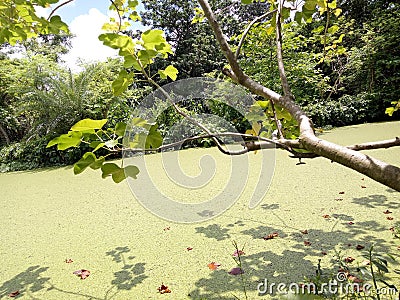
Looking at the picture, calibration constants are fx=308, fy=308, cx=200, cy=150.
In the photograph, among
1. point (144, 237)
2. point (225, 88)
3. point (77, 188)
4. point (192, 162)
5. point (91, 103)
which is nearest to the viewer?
point (144, 237)

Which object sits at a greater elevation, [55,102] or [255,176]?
[55,102]

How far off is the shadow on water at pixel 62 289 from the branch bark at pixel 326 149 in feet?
3.21

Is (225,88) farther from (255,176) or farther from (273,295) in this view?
(273,295)

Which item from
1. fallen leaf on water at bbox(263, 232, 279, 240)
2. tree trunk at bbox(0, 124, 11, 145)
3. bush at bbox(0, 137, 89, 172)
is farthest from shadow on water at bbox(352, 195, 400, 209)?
tree trunk at bbox(0, 124, 11, 145)

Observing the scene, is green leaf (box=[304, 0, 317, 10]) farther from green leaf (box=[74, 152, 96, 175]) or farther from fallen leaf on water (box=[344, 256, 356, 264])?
fallen leaf on water (box=[344, 256, 356, 264])

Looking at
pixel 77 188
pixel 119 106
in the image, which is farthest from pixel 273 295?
pixel 119 106

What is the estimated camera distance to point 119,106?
18.5 ft

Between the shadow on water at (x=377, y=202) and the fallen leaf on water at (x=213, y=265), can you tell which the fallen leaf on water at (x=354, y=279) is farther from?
the shadow on water at (x=377, y=202)

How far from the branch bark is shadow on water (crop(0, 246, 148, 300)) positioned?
98cm

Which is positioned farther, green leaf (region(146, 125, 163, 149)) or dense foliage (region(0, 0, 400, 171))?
dense foliage (region(0, 0, 400, 171))

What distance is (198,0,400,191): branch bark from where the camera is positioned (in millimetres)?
322

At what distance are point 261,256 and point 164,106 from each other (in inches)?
142

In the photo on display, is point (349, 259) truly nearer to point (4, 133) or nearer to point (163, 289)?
point (163, 289)

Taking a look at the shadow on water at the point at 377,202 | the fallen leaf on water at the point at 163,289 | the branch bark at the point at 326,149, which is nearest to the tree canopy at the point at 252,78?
the branch bark at the point at 326,149
